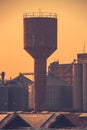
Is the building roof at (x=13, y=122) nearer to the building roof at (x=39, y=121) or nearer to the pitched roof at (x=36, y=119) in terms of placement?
the building roof at (x=39, y=121)

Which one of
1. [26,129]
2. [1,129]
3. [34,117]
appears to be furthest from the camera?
[34,117]

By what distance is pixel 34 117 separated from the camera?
176 m

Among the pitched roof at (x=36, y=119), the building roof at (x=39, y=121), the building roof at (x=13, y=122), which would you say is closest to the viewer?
the building roof at (x=13, y=122)

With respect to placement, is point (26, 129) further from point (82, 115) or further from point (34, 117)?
point (82, 115)

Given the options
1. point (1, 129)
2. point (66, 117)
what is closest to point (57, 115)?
point (66, 117)

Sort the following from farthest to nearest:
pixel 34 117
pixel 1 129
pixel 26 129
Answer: pixel 34 117 < pixel 1 129 < pixel 26 129

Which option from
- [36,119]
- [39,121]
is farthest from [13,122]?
[39,121]

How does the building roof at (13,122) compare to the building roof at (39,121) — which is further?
the building roof at (39,121)

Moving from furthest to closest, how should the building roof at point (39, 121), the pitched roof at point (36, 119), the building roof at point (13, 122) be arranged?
1. the pitched roof at point (36, 119)
2. the building roof at point (39, 121)
3. the building roof at point (13, 122)

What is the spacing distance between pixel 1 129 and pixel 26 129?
423 inches

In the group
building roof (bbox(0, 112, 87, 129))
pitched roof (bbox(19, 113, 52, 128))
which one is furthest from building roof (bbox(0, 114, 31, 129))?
pitched roof (bbox(19, 113, 52, 128))

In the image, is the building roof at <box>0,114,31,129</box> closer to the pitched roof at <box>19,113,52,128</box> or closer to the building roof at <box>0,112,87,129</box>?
the building roof at <box>0,112,87,129</box>

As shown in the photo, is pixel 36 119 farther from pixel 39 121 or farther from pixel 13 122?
pixel 13 122

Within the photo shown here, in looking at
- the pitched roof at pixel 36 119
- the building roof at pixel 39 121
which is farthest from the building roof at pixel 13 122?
the pitched roof at pixel 36 119
